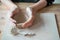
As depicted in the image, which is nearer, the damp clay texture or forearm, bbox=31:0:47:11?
the damp clay texture

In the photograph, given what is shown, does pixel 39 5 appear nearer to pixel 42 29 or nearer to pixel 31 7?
pixel 31 7

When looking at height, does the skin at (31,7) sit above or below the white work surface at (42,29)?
above

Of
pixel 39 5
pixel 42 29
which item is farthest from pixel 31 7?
pixel 42 29

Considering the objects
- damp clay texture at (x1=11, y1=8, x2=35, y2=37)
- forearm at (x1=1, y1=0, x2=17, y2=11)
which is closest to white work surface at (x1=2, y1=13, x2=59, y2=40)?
damp clay texture at (x1=11, y1=8, x2=35, y2=37)

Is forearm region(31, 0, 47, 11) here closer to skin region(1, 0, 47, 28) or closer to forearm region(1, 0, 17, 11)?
skin region(1, 0, 47, 28)

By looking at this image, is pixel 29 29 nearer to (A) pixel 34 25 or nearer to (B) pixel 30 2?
(A) pixel 34 25

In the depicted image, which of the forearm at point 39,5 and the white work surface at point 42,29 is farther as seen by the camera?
the forearm at point 39,5

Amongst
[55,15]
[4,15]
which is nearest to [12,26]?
[4,15]

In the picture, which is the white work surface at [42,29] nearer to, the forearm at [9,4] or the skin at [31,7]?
the skin at [31,7]

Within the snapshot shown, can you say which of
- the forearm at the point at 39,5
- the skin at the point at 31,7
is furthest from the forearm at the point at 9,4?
the forearm at the point at 39,5
